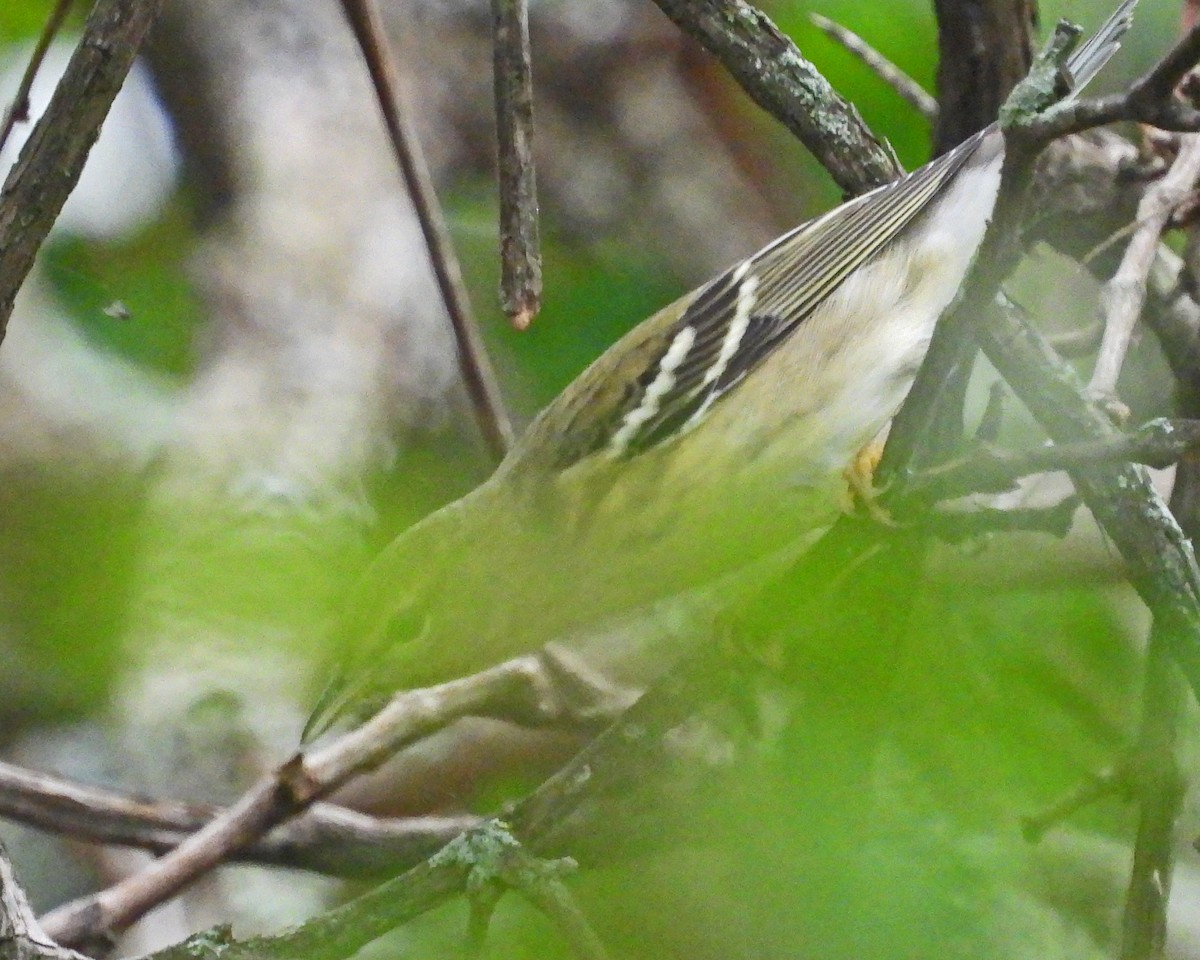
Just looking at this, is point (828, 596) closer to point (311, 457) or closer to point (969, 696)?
point (969, 696)

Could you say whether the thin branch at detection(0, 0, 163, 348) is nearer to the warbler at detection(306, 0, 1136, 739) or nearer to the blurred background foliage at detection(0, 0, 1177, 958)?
the blurred background foliage at detection(0, 0, 1177, 958)

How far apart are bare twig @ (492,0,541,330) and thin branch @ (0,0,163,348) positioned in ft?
1.55

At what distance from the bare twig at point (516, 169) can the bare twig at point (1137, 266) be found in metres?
0.84

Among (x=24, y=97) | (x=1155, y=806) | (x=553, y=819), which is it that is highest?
(x=24, y=97)

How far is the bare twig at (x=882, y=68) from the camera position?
2635 mm

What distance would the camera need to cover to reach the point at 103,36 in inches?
61.2

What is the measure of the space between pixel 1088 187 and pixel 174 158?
2.30 meters

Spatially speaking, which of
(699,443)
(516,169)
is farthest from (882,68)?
(516,169)

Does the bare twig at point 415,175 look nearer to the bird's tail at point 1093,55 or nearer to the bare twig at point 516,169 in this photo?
the bare twig at point 516,169

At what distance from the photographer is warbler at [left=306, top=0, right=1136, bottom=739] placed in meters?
2.69

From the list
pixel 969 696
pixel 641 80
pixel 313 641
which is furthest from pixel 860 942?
pixel 641 80

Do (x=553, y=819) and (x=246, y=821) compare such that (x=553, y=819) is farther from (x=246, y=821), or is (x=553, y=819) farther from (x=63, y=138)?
(x=63, y=138)

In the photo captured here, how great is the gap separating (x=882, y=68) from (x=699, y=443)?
784mm

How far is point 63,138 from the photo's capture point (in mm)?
1521
